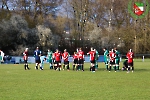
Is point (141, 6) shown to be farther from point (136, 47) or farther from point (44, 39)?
point (44, 39)

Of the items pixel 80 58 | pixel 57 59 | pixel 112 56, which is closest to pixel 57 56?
pixel 57 59

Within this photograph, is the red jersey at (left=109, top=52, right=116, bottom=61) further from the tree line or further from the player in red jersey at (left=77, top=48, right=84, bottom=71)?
the tree line

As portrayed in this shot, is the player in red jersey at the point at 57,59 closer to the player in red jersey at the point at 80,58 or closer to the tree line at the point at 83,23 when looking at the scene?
the player in red jersey at the point at 80,58

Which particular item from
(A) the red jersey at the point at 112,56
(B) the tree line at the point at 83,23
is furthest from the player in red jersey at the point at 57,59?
(B) the tree line at the point at 83,23

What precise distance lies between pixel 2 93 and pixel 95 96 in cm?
359

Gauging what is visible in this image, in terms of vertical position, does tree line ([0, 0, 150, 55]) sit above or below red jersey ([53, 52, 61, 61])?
above

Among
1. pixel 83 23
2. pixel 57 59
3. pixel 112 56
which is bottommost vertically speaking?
pixel 57 59

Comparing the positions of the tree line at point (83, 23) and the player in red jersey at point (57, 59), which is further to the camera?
the tree line at point (83, 23)

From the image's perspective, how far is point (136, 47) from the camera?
214 ft

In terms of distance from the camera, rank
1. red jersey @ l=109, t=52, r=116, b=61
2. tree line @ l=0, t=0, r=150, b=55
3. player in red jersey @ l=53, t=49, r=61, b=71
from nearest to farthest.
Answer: red jersey @ l=109, t=52, r=116, b=61
player in red jersey @ l=53, t=49, r=61, b=71
tree line @ l=0, t=0, r=150, b=55

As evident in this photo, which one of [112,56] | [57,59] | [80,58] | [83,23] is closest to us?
[112,56]

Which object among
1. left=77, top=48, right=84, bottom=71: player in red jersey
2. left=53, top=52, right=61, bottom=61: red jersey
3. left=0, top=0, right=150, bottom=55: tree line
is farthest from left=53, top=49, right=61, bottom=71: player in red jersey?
left=0, top=0, right=150, bottom=55: tree line

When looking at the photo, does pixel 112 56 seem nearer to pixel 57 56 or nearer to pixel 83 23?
pixel 57 56

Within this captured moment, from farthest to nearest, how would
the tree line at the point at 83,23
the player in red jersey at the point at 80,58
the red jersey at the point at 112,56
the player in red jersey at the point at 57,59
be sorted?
the tree line at the point at 83,23
the player in red jersey at the point at 57,59
the player in red jersey at the point at 80,58
the red jersey at the point at 112,56
